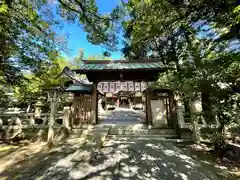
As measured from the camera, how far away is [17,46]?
18.9ft

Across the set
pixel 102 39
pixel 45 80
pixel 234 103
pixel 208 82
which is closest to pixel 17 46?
pixel 45 80

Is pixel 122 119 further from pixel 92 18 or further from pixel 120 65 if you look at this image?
pixel 92 18

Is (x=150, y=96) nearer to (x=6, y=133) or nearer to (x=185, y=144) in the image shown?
(x=185, y=144)

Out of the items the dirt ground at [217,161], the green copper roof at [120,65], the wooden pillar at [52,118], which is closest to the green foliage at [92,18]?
the green copper roof at [120,65]

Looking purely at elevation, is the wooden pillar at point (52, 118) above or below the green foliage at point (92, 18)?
below

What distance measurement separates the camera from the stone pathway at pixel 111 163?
320 cm

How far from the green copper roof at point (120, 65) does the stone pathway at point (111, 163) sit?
3.32 meters

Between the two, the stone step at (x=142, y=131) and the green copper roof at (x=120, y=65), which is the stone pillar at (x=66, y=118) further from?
the green copper roof at (x=120, y=65)

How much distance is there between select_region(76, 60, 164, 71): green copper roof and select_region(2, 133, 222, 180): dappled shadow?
3389 millimetres

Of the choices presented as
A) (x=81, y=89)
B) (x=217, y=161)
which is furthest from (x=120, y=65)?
(x=217, y=161)

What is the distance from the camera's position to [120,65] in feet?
25.0

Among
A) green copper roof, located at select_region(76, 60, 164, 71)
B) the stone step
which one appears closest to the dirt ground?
the stone step

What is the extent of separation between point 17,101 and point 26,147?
7321mm

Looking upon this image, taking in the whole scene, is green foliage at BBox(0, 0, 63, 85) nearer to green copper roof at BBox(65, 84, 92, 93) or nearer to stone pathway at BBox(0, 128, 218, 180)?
green copper roof at BBox(65, 84, 92, 93)
